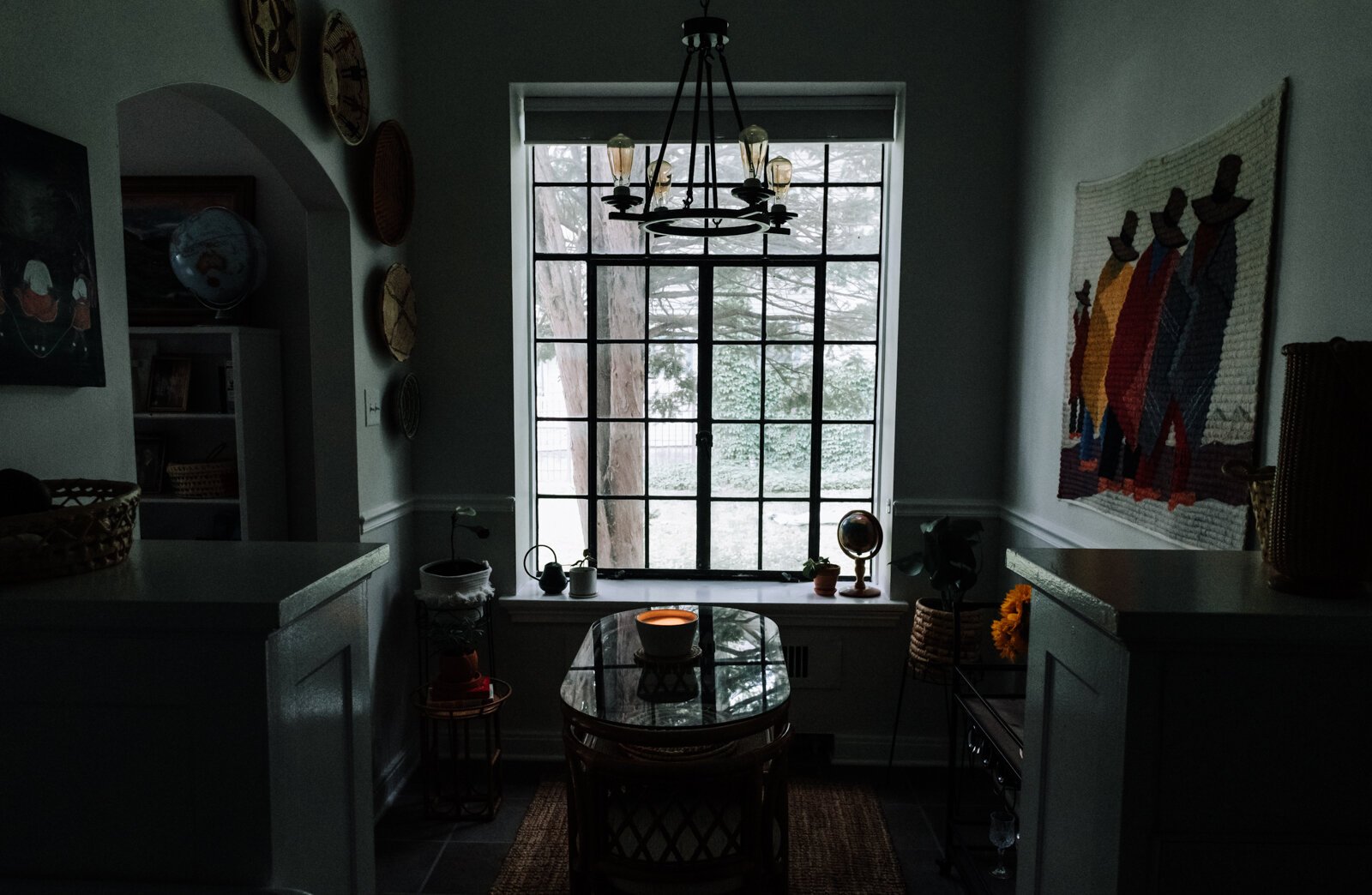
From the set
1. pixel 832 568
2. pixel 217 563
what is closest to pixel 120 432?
pixel 217 563

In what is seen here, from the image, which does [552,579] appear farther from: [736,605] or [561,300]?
[561,300]

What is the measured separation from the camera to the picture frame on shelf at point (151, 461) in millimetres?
3209

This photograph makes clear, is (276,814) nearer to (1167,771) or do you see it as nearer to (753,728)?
(1167,771)

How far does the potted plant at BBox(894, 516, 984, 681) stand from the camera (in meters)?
2.92

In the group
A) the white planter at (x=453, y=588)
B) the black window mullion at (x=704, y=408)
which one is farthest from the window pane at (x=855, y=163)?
the white planter at (x=453, y=588)

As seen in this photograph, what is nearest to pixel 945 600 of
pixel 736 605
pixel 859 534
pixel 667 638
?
pixel 859 534

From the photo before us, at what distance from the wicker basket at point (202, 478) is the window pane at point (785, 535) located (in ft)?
7.38

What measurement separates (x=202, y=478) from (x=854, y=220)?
291cm

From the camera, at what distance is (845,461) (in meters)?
3.76

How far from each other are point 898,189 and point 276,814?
10.4 ft

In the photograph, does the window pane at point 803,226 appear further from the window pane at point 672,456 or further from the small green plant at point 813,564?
the small green plant at point 813,564

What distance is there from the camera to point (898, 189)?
3.40m

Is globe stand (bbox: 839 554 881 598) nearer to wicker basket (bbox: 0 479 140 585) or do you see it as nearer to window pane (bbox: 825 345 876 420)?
window pane (bbox: 825 345 876 420)

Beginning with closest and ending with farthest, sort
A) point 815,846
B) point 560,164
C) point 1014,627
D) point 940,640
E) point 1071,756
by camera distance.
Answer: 1. point 1071,756
2. point 1014,627
3. point 815,846
4. point 940,640
5. point 560,164
